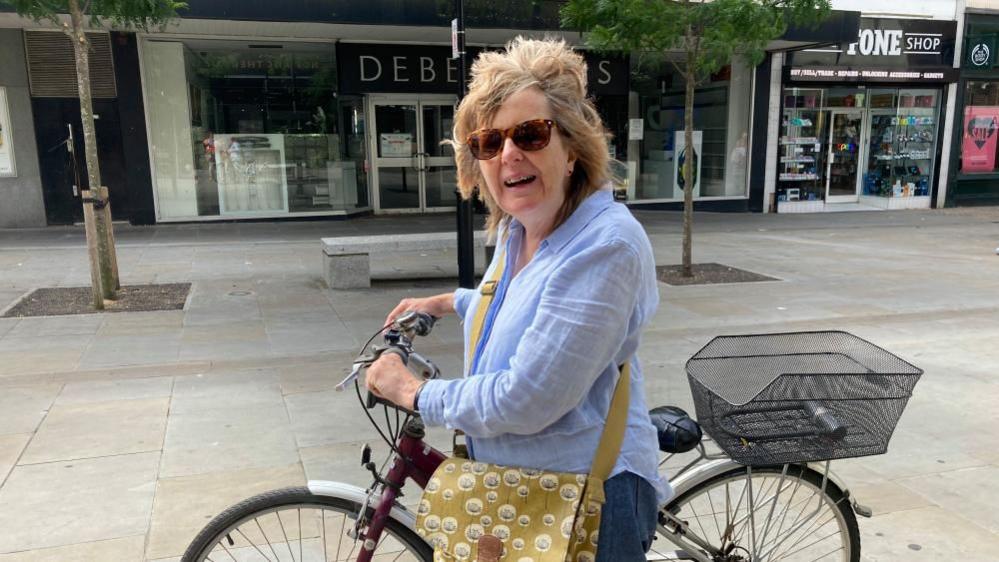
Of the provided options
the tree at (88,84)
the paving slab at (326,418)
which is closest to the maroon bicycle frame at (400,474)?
the paving slab at (326,418)

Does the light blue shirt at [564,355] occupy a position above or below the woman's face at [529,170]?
below

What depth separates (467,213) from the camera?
7070 mm

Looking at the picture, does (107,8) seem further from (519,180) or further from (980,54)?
(980,54)

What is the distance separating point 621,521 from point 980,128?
20.1m

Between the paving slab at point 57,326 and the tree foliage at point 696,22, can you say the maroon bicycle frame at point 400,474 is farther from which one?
the tree foliage at point 696,22

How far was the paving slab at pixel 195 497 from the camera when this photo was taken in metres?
3.30

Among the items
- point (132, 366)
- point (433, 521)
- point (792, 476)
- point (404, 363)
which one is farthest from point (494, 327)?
point (132, 366)

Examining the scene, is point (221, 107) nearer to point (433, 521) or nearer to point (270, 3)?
point (270, 3)

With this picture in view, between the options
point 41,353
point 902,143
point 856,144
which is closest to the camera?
point 41,353

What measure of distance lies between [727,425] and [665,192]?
15.4 metres

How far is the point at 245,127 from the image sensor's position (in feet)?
46.9

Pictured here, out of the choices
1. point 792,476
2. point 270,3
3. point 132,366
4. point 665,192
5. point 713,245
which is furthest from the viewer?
point 665,192

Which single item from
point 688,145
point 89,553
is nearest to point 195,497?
point 89,553

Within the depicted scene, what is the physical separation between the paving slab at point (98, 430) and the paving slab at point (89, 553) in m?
0.99
